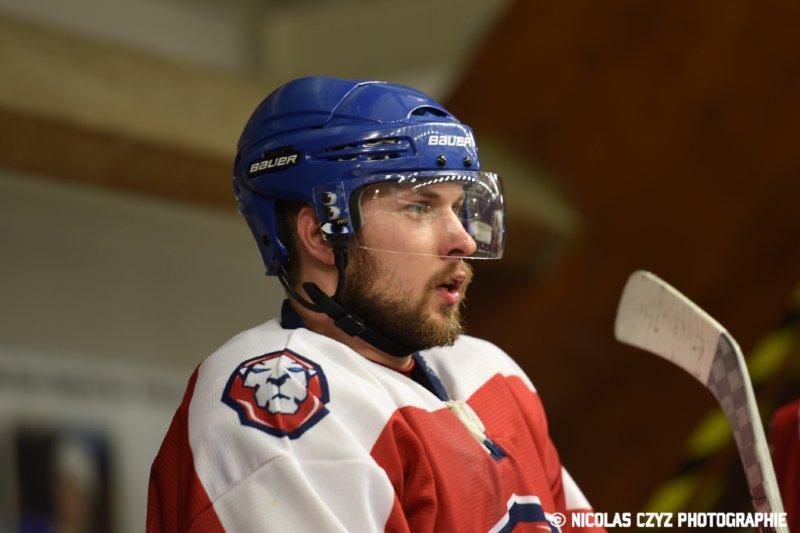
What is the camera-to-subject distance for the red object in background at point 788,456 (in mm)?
2559

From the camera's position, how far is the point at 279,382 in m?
1.86

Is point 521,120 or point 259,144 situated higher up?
point 521,120

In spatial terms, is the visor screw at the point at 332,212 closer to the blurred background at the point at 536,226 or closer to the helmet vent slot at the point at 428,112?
the helmet vent slot at the point at 428,112

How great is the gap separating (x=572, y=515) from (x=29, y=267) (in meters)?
2.67

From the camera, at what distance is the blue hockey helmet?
2047mm

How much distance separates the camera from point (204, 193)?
4.23m

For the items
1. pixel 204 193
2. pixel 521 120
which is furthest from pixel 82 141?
pixel 521 120

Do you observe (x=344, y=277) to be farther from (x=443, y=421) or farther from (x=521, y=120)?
(x=521, y=120)

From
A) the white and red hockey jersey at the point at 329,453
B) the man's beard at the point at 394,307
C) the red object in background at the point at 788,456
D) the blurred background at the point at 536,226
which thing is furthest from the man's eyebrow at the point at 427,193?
the blurred background at the point at 536,226

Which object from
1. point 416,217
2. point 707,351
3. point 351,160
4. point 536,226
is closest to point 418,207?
point 416,217

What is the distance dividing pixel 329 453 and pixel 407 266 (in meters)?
0.36

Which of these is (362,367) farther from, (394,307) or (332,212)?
(332,212)

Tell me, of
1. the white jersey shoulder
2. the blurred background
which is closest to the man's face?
the white jersey shoulder

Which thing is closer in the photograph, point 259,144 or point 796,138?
point 259,144
